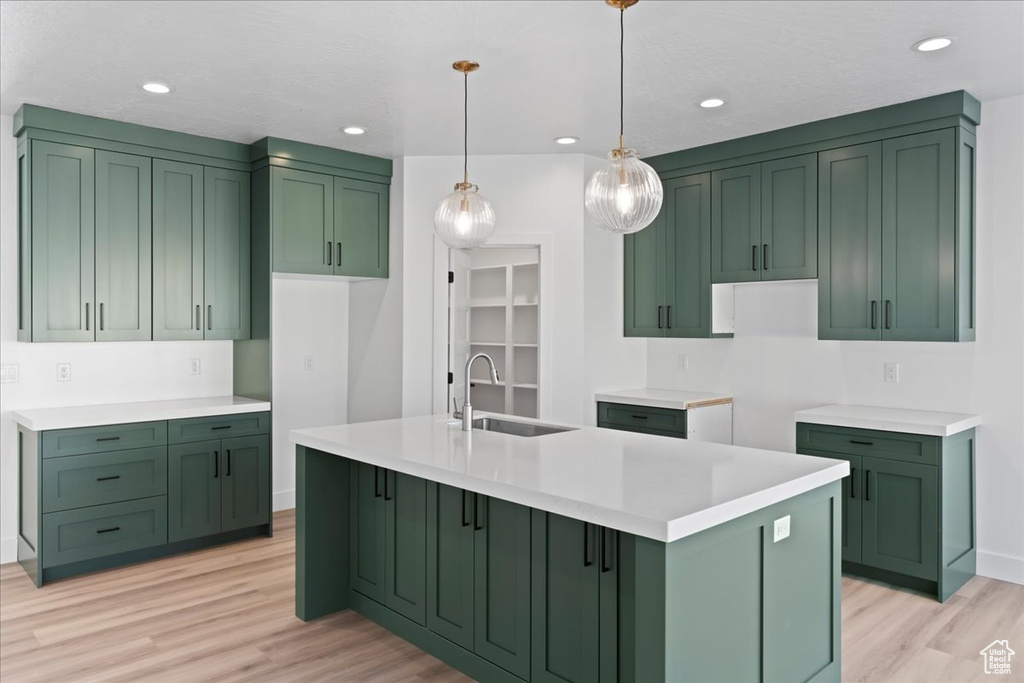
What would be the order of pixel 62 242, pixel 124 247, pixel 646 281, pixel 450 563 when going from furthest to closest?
pixel 646 281, pixel 124 247, pixel 62 242, pixel 450 563

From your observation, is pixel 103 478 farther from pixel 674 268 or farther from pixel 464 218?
pixel 674 268

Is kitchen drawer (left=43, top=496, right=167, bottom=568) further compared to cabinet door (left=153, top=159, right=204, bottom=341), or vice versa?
cabinet door (left=153, top=159, right=204, bottom=341)

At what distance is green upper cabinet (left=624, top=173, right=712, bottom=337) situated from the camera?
16.4 ft

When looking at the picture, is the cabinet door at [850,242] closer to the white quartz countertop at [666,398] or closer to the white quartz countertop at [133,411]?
the white quartz countertop at [666,398]

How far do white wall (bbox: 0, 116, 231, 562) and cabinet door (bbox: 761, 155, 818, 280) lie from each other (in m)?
3.80

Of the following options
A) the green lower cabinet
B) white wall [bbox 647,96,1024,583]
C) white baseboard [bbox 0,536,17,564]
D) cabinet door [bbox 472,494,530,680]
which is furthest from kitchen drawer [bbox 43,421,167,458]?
white wall [bbox 647,96,1024,583]

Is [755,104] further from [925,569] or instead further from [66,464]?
[66,464]

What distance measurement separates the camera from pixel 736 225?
189 inches

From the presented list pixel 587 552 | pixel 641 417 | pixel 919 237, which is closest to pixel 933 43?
pixel 919 237

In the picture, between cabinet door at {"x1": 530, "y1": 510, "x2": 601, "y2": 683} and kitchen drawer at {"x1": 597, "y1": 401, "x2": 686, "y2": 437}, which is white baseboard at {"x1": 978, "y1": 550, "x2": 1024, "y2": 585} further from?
cabinet door at {"x1": 530, "y1": 510, "x2": 601, "y2": 683}

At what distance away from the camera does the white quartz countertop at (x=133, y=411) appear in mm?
3871

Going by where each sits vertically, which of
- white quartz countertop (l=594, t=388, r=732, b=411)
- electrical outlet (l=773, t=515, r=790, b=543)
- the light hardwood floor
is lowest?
the light hardwood floor

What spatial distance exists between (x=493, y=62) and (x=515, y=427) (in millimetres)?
1720

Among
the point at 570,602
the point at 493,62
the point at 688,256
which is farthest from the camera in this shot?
the point at 688,256
